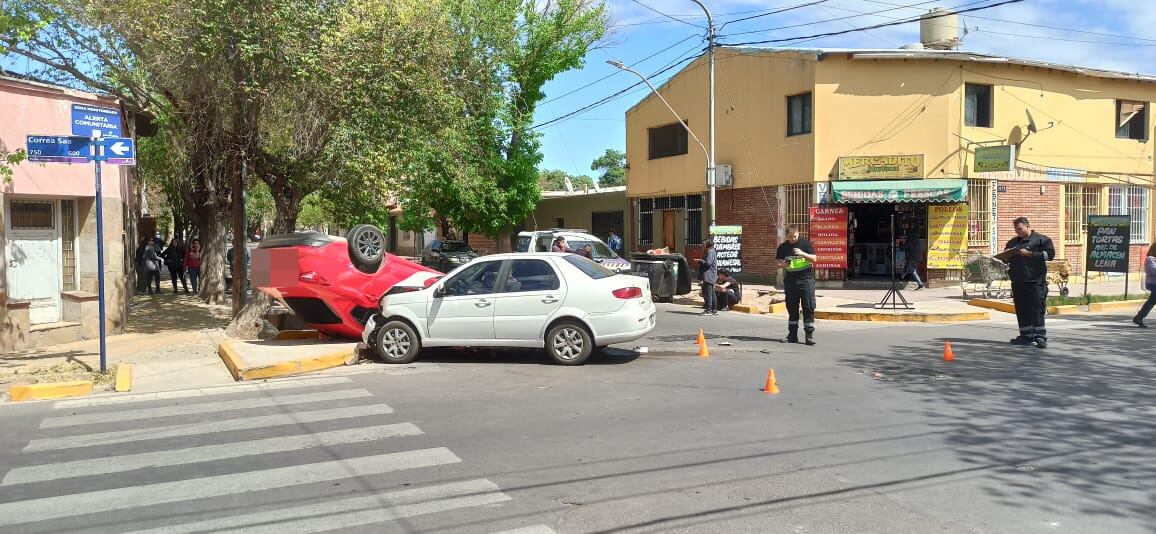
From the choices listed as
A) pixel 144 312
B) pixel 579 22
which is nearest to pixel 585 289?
pixel 144 312

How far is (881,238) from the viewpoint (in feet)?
78.7

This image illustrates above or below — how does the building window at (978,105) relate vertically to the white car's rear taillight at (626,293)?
above

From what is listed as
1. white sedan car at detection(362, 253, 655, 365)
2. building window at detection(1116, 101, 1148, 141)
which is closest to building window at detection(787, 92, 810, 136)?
building window at detection(1116, 101, 1148, 141)

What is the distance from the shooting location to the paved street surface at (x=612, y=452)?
488cm

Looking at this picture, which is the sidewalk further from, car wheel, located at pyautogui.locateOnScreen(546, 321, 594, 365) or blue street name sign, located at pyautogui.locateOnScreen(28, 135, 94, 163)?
car wheel, located at pyautogui.locateOnScreen(546, 321, 594, 365)

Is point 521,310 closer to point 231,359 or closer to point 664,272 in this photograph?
point 231,359

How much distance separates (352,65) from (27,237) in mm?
6116

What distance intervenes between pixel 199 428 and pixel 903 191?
63.8 ft

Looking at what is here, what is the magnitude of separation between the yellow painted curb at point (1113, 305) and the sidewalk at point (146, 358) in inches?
669

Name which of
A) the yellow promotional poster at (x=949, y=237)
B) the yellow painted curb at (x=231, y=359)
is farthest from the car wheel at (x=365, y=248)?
the yellow promotional poster at (x=949, y=237)

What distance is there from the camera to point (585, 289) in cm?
1027

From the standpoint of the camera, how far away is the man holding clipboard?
37.8 ft

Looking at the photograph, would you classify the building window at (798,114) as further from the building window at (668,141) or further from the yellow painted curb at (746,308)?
the yellow painted curb at (746,308)

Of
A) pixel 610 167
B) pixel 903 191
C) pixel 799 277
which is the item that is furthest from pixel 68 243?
pixel 610 167
